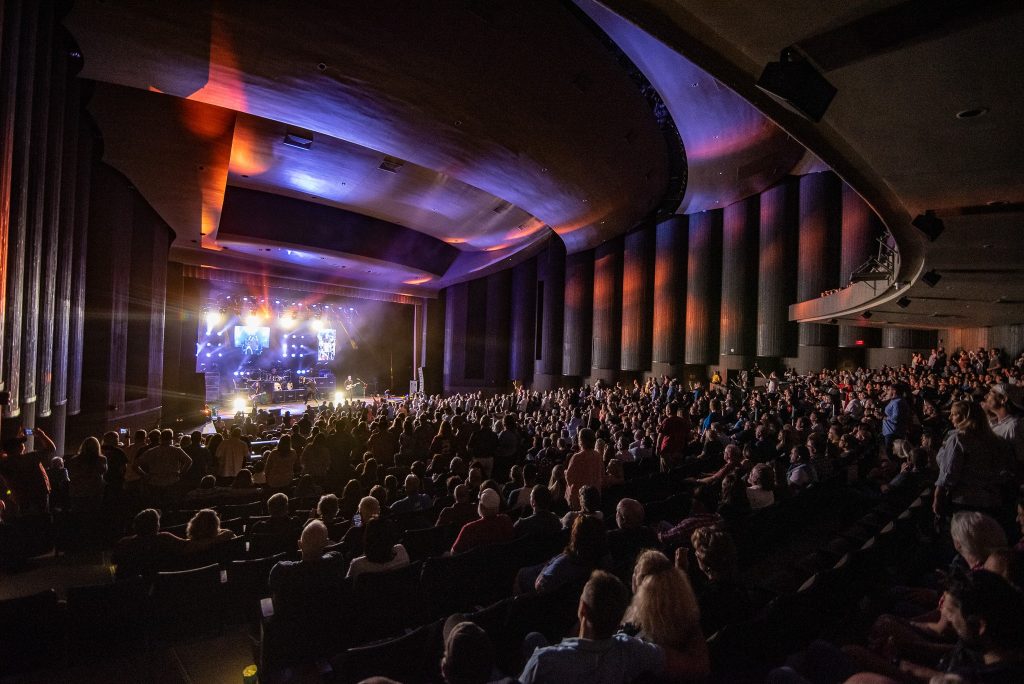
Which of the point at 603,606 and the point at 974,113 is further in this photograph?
the point at 974,113

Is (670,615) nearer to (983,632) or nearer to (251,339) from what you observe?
(983,632)

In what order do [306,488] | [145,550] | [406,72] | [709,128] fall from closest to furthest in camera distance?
[145,550] → [306,488] → [406,72] → [709,128]

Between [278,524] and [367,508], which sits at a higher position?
[367,508]

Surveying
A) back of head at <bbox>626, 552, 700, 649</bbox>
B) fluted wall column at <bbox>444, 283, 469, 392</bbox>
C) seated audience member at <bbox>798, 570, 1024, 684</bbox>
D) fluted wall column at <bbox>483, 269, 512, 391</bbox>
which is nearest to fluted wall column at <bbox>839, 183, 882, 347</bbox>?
fluted wall column at <bbox>483, 269, 512, 391</bbox>

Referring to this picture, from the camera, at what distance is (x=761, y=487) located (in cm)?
512

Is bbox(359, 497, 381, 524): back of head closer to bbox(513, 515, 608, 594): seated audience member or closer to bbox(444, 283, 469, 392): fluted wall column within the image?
bbox(513, 515, 608, 594): seated audience member

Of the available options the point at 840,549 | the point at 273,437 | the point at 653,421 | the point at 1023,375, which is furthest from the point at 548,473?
the point at 1023,375

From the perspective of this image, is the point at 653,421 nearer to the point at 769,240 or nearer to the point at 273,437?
the point at 273,437

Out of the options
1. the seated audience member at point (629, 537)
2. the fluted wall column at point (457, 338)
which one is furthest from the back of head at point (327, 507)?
the fluted wall column at point (457, 338)

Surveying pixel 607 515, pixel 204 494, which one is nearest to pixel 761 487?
pixel 607 515

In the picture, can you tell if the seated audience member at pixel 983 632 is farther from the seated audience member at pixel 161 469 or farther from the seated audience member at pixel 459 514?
the seated audience member at pixel 161 469

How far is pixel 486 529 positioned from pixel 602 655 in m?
2.19

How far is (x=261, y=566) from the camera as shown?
3893 mm

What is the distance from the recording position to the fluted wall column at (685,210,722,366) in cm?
1986
